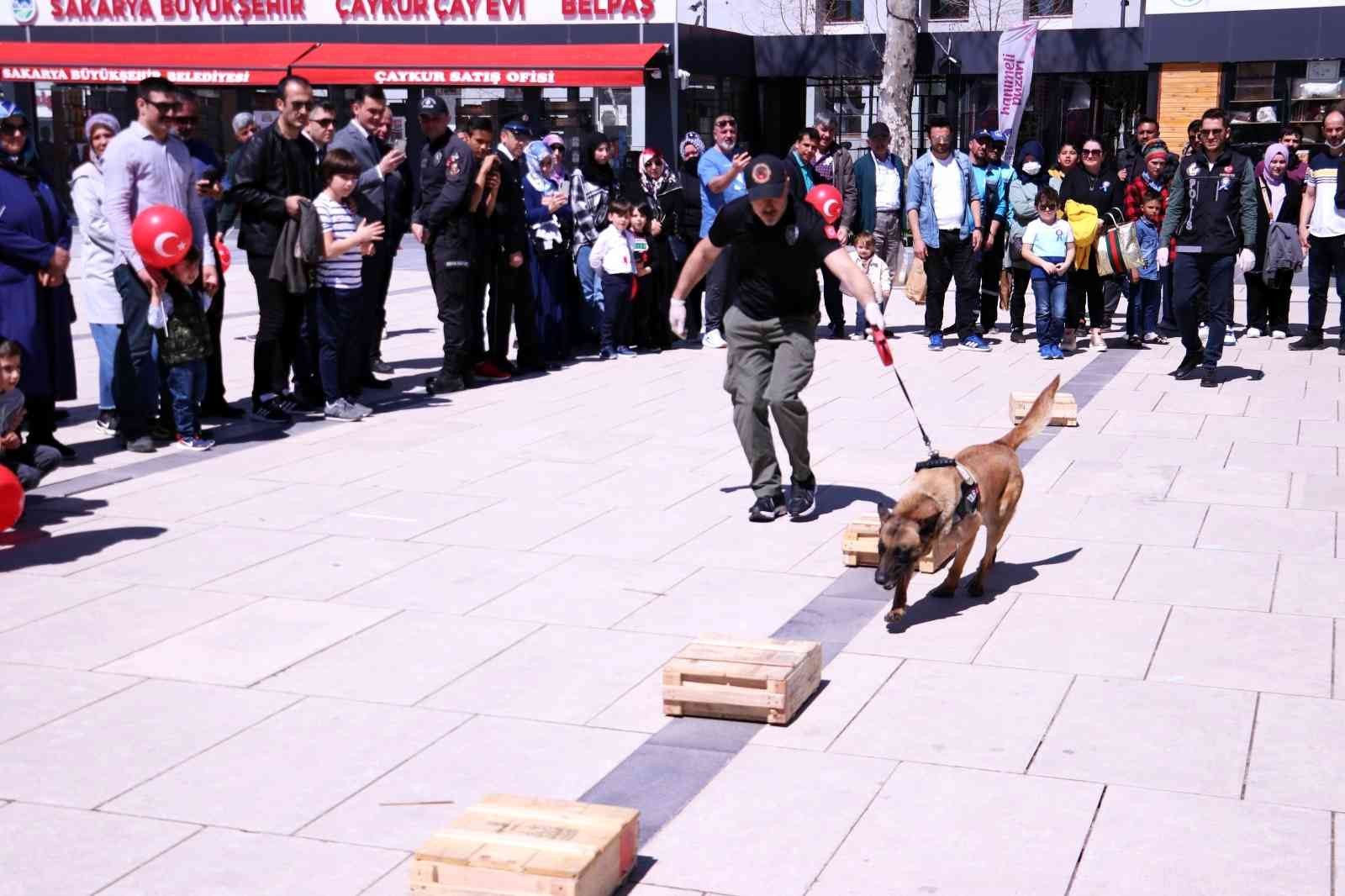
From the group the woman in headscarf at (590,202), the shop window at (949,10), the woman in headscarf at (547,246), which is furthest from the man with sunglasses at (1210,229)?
the shop window at (949,10)

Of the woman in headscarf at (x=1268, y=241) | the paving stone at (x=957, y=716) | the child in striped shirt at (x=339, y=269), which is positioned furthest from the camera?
the woman in headscarf at (x=1268, y=241)

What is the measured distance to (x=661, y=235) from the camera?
14.5 metres

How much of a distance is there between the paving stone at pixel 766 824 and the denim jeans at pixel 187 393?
19.3ft

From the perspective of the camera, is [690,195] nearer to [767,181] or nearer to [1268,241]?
[1268,241]

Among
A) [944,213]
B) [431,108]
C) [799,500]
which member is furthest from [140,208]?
[944,213]

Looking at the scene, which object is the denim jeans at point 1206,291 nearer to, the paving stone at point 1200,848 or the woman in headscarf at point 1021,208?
the woman in headscarf at point 1021,208

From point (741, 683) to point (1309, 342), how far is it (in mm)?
11158

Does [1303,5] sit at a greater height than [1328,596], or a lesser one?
greater

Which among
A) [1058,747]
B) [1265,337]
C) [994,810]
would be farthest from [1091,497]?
[1265,337]

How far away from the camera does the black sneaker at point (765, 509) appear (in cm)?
828

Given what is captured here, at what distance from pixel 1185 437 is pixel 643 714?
622 cm

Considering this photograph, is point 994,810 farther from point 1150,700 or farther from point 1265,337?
point 1265,337

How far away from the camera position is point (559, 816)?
418 centimetres

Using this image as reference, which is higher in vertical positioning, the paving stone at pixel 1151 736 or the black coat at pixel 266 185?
the black coat at pixel 266 185
